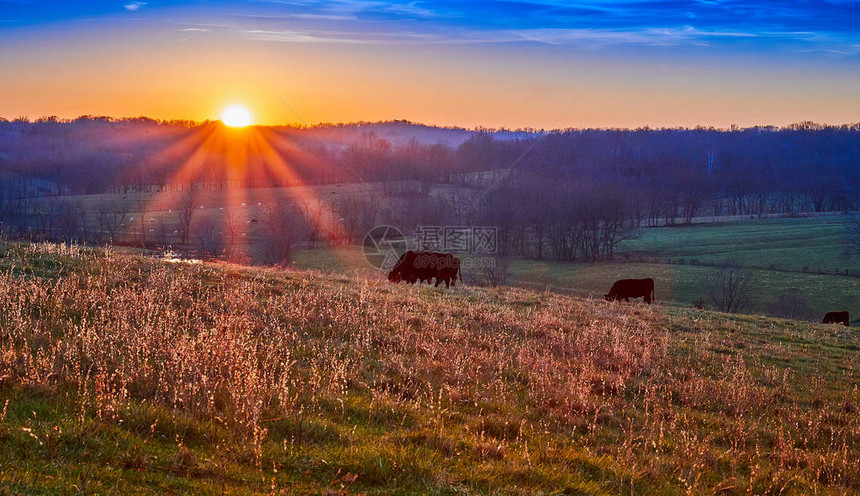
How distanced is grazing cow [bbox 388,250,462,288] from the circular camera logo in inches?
1642

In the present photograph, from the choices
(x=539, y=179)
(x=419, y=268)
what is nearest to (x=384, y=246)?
(x=539, y=179)

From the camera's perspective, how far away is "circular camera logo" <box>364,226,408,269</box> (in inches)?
3000

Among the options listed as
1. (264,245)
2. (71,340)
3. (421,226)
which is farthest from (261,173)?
(71,340)

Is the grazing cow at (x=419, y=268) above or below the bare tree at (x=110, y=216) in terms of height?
below

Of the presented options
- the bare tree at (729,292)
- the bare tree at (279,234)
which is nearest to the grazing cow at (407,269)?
the bare tree at (729,292)

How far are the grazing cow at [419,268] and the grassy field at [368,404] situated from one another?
40.9 ft

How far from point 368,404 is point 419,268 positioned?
767 inches

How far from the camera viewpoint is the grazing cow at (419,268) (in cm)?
2558

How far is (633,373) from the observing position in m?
10.1

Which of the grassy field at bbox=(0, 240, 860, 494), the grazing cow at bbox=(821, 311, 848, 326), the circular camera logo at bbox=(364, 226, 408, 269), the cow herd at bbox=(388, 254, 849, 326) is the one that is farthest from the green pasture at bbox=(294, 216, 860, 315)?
the grassy field at bbox=(0, 240, 860, 494)

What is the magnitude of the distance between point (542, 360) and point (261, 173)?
171 meters

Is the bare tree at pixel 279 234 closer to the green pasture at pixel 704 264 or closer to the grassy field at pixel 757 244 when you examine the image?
the green pasture at pixel 704 264

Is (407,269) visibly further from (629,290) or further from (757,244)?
(757,244)

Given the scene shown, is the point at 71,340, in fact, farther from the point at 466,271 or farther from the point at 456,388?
the point at 466,271
